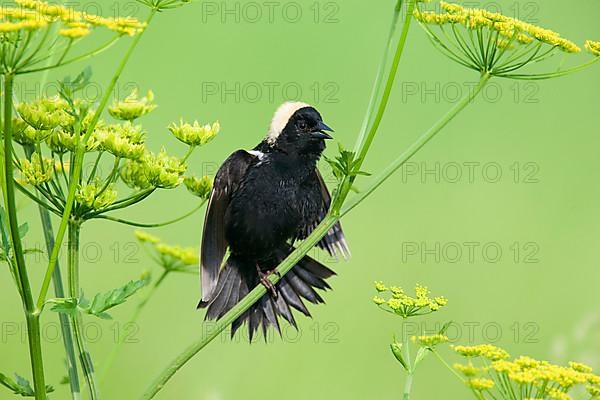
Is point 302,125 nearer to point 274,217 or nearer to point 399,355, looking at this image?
point 274,217

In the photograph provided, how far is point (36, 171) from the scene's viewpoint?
5.30 ft

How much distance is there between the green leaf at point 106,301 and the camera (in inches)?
59.2

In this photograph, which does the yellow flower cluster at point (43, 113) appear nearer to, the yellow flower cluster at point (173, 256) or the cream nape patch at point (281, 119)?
the yellow flower cluster at point (173, 256)

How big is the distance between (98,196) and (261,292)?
1.06ft

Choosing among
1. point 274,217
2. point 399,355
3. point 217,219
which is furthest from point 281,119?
point 399,355

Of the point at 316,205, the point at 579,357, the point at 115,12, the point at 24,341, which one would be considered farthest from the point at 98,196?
the point at 115,12

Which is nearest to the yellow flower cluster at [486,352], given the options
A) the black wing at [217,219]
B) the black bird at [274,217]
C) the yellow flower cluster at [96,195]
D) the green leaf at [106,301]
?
the green leaf at [106,301]

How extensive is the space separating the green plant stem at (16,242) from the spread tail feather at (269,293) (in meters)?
0.97

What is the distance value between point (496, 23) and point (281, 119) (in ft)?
3.45

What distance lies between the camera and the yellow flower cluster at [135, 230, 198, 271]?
204 centimetres

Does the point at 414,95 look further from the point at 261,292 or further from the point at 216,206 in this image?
the point at 261,292

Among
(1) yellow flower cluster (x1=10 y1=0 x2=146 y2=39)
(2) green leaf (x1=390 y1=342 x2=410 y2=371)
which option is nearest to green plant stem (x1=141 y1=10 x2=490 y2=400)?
(2) green leaf (x1=390 y1=342 x2=410 y2=371)

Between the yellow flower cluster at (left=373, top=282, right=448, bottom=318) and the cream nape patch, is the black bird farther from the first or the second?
the yellow flower cluster at (left=373, top=282, right=448, bottom=318)

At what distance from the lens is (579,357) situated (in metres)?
2.81
